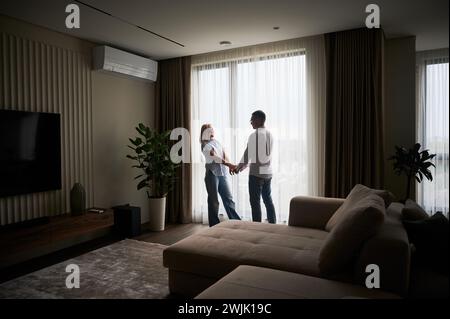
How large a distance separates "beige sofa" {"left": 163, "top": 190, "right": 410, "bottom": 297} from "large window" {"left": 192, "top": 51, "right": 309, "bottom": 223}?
4.04 ft

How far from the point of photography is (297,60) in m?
3.98

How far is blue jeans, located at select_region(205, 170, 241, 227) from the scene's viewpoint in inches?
160

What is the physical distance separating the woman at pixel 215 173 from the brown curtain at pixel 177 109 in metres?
0.66

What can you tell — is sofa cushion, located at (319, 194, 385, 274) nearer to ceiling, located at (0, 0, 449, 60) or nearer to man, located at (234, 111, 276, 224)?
ceiling, located at (0, 0, 449, 60)

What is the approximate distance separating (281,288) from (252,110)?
9.77ft

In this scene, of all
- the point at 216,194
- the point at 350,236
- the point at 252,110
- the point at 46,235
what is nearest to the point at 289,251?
the point at 350,236

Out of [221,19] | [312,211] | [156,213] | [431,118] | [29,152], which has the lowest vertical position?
[156,213]

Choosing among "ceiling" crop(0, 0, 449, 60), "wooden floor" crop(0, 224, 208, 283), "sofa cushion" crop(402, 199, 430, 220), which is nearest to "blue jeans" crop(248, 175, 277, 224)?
"wooden floor" crop(0, 224, 208, 283)

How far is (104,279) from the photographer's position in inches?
104

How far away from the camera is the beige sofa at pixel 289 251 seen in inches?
62.7

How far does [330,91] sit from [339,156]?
0.76m

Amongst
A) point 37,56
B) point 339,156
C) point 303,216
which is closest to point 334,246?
Answer: point 303,216

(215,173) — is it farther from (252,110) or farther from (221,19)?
(221,19)

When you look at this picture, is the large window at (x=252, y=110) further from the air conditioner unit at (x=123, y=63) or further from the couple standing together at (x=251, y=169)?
the air conditioner unit at (x=123, y=63)
